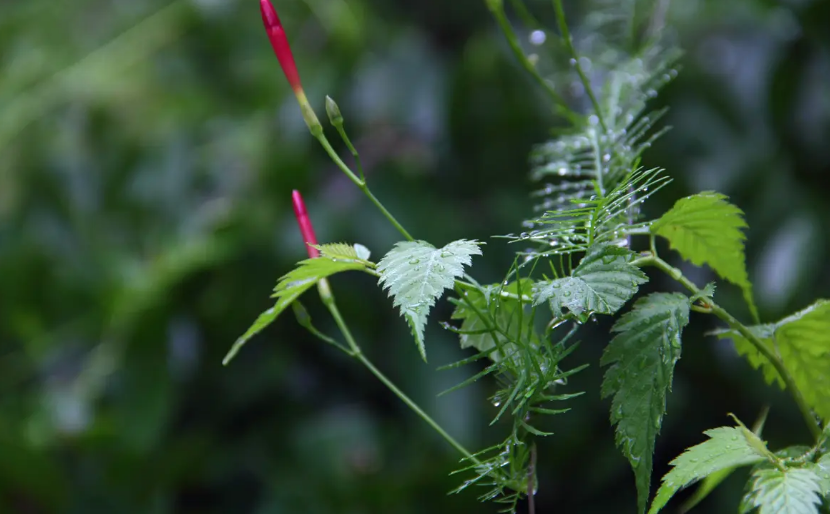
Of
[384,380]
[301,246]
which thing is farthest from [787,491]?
[301,246]

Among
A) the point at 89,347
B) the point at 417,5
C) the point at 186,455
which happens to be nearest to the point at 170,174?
the point at 89,347

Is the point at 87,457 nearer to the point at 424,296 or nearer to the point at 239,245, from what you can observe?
the point at 239,245

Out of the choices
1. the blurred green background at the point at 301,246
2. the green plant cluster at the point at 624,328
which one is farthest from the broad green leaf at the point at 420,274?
the blurred green background at the point at 301,246

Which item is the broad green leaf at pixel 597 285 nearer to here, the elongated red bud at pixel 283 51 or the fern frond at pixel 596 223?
the fern frond at pixel 596 223

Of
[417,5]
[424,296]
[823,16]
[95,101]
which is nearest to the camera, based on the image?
[424,296]

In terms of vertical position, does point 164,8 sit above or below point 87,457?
above

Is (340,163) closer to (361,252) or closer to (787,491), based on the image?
(361,252)

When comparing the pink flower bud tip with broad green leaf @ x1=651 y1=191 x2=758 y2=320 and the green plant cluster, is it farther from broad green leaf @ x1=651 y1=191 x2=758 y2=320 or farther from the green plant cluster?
broad green leaf @ x1=651 y1=191 x2=758 y2=320
